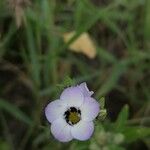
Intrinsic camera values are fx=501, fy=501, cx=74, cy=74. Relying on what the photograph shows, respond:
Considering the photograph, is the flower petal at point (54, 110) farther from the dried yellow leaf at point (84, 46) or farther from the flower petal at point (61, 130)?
the dried yellow leaf at point (84, 46)

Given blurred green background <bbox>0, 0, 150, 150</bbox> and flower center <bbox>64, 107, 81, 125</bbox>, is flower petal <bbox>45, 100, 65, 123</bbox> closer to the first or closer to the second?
flower center <bbox>64, 107, 81, 125</bbox>

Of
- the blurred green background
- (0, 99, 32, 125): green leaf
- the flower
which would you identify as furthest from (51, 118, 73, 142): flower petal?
(0, 99, 32, 125): green leaf

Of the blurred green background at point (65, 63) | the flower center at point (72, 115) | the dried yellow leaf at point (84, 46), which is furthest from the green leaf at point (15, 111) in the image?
Result: the flower center at point (72, 115)

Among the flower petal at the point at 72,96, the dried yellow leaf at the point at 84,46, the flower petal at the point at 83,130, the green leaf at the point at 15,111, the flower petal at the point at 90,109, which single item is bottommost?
the flower petal at the point at 83,130

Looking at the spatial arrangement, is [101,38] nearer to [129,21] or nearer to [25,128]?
[129,21]

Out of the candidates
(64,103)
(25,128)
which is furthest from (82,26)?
(64,103)
